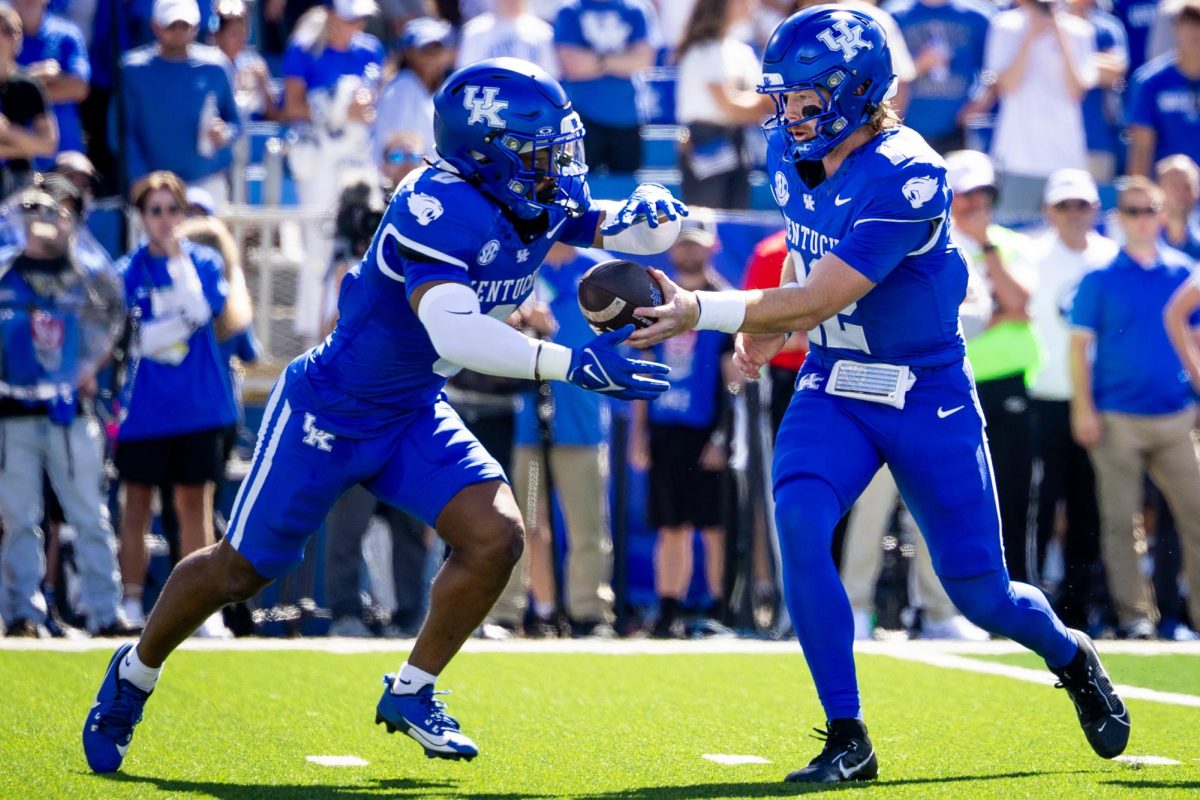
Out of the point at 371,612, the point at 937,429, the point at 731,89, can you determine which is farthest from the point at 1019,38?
the point at 937,429

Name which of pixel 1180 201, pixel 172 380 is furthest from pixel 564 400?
pixel 1180 201

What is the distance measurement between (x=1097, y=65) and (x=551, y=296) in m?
4.08

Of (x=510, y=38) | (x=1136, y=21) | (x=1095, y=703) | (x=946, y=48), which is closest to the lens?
(x=1095, y=703)

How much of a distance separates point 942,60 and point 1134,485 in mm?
2995

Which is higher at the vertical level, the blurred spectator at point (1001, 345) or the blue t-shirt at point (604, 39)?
the blue t-shirt at point (604, 39)

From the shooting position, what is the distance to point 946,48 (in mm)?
10703

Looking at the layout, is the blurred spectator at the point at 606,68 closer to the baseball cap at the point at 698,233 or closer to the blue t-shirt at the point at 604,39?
the blue t-shirt at the point at 604,39

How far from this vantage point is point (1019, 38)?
10555 millimetres

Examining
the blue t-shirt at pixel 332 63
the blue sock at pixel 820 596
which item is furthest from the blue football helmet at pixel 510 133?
the blue t-shirt at pixel 332 63

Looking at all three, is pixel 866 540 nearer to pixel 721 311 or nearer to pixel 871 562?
pixel 871 562

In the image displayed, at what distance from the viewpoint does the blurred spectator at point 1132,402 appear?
29.2 ft

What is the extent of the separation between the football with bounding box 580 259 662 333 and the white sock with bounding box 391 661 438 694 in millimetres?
1090

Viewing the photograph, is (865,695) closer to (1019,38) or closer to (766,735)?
(766,735)

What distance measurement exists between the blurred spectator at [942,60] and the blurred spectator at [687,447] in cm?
230
